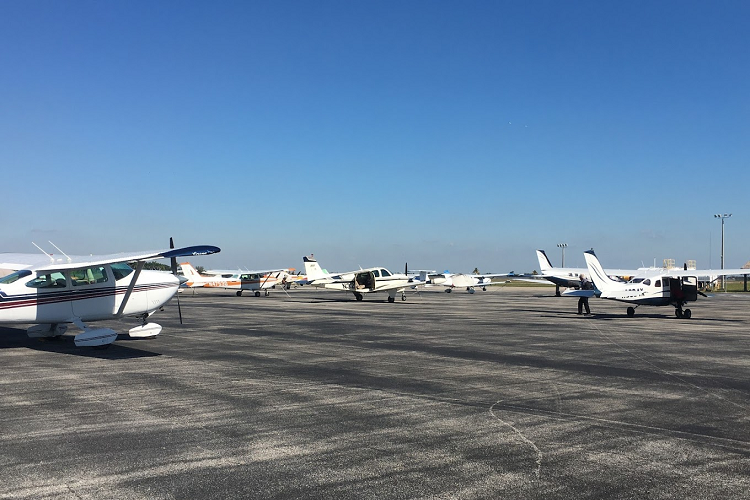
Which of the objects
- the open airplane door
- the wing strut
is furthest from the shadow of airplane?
the open airplane door

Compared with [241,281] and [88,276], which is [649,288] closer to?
[88,276]

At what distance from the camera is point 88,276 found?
15.0m

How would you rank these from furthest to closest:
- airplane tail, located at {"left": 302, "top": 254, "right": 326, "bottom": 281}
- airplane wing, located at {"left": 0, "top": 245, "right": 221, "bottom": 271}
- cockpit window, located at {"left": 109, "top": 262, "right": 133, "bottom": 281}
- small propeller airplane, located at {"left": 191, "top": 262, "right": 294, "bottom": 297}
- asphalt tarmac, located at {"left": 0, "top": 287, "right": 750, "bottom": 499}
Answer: small propeller airplane, located at {"left": 191, "top": 262, "right": 294, "bottom": 297} → airplane tail, located at {"left": 302, "top": 254, "right": 326, "bottom": 281} → cockpit window, located at {"left": 109, "top": 262, "right": 133, "bottom": 281} → airplane wing, located at {"left": 0, "top": 245, "right": 221, "bottom": 271} → asphalt tarmac, located at {"left": 0, "top": 287, "right": 750, "bottom": 499}

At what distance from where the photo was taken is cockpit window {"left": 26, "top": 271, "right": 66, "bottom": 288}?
14.3 metres

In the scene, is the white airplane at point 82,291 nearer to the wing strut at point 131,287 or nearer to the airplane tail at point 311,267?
the wing strut at point 131,287

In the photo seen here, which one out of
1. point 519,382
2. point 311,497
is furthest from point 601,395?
point 311,497

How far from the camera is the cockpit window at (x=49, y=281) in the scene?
14281 mm

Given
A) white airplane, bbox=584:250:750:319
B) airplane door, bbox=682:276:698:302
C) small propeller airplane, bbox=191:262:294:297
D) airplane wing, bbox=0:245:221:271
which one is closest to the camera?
airplane wing, bbox=0:245:221:271

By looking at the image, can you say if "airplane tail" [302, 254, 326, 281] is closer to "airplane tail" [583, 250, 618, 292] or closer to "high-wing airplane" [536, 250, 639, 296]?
"high-wing airplane" [536, 250, 639, 296]

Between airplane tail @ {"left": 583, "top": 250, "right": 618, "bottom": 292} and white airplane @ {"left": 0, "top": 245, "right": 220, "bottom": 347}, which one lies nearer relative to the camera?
white airplane @ {"left": 0, "top": 245, "right": 220, "bottom": 347}

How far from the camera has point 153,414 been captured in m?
7.89

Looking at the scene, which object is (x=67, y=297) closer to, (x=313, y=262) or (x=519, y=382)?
(x=519, y=382)

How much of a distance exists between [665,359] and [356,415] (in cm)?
859

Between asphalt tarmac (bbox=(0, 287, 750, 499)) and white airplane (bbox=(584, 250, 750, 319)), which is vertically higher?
white airplane (bbox=(584, 250, 750, 319))
